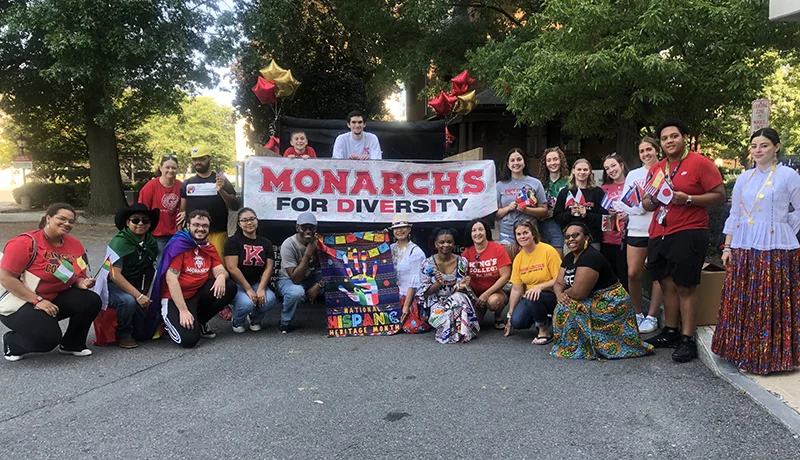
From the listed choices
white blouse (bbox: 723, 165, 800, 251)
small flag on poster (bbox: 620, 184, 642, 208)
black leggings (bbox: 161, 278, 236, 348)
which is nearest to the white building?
white blouse (bbox: 723, 165, 800, 251)

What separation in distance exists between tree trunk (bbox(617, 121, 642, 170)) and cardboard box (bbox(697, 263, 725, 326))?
7.71 meters

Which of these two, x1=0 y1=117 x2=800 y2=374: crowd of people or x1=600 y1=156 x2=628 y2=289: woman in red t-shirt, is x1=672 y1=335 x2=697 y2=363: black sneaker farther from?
x1=600 y1=156 x2=628 y2=289: woman in red t-shirt

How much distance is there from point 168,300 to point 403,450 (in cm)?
294

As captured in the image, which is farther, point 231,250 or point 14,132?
point 14,132

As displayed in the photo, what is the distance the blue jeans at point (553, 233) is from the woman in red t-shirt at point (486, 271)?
2.04 ft

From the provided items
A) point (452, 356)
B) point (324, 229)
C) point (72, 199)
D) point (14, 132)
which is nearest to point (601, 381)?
point (452, 356)

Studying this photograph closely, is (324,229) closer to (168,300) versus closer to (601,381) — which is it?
(168,300)

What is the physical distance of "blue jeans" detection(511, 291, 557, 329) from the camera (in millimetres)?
5047

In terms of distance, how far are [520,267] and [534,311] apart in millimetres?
435

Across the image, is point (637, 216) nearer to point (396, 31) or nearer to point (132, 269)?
point (132, 269)

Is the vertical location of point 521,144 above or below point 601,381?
above

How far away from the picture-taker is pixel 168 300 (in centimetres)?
507

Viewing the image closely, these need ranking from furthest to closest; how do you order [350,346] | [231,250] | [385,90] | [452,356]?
[385,90]
[231,250]
[350,346]
[452,356]

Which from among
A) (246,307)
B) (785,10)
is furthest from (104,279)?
(785,10)
